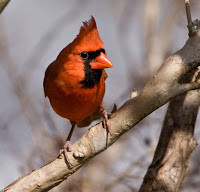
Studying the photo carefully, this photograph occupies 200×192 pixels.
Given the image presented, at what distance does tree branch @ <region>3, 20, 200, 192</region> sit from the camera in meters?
2.23

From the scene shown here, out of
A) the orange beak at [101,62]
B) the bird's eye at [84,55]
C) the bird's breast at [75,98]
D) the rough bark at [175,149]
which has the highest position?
the bird's eye at [84,55]

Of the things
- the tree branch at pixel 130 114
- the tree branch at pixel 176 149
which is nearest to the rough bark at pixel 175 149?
the tree branch at pixel 176 149

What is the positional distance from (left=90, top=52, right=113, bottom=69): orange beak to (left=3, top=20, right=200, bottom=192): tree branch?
50cm

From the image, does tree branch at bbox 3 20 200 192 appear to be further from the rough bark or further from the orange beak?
the rough bark

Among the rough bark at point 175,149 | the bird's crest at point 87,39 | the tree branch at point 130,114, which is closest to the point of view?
the tree branch at point 130,114

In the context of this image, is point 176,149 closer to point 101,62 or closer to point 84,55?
point 101,62

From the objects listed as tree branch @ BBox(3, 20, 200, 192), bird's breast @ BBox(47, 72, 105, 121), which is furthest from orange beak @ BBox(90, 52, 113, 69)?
tree branch @ BBox(3, 20, 200, 192)

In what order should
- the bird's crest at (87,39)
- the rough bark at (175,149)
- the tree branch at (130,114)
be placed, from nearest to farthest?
the tree branch at (130,114), the bird's crest at (87,39), the rough bark at (175,149)

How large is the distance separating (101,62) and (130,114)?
614mm

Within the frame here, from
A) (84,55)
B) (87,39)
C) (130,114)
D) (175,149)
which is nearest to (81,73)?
(84,55)

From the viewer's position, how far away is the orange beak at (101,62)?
279 cm

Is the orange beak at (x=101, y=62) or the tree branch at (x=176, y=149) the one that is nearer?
the orange beak at (x=101, y=62)

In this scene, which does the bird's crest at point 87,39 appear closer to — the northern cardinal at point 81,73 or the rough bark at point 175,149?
the northern cardinal at point 81,73

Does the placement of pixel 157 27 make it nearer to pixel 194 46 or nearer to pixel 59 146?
pixel 59 146
